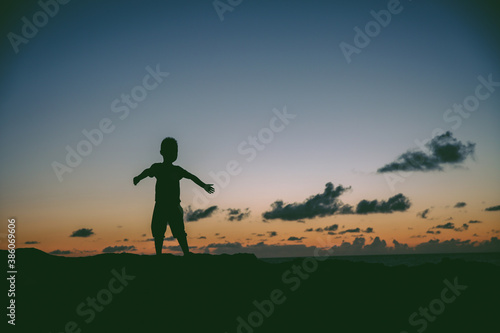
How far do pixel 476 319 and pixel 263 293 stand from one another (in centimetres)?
427

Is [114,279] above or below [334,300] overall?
above

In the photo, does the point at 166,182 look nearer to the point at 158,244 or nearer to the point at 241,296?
the point at 158,244

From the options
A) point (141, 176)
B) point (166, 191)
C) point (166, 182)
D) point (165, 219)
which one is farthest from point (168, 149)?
point (165, 219)

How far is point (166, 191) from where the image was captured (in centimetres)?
870

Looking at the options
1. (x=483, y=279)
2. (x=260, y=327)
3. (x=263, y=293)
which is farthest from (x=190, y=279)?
(x=483, y=279)

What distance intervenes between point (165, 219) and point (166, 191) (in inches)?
26.9

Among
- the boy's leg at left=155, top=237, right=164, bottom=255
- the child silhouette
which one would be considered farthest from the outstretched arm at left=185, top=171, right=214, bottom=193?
the boy's leg at left=155, top=237, right=164, bottom=255

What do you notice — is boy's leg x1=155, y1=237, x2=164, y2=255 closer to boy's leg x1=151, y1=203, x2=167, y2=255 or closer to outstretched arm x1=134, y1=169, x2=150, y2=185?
boy's leg x1=151, y1=203, x2=167, y2=255

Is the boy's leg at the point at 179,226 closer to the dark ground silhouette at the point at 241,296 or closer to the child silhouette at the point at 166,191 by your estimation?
the child silhouette at the point at 166,191

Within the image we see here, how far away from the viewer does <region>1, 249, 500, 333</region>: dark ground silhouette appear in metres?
6.61

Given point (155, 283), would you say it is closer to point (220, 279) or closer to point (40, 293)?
point (220, 279)

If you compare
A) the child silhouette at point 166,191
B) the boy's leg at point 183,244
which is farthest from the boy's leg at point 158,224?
the boy's leg at point 183,244

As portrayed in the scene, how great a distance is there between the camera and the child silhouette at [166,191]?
8.70m

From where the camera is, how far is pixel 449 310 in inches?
292
